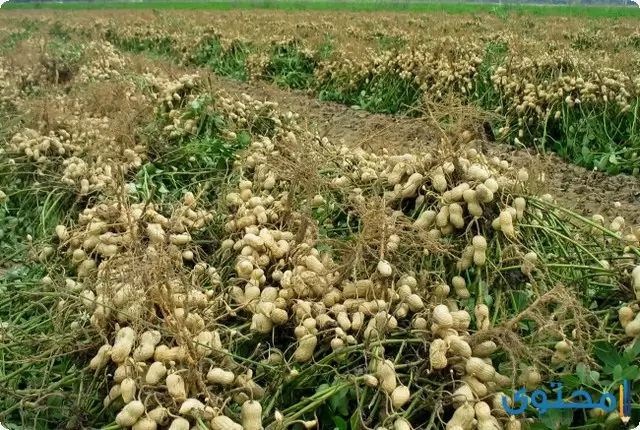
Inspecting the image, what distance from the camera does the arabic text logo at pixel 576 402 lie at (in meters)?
1.94

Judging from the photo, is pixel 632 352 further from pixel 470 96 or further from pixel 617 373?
pixel 470 96

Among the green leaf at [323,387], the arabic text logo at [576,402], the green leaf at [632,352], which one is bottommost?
the green leaf at [323,387]

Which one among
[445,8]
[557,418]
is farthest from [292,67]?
Answer: [445,8]

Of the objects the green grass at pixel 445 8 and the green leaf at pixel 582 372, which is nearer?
the green leaf at pixel 582 372

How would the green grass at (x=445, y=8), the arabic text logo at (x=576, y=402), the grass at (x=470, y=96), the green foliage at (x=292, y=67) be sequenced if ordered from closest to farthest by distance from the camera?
the arabic text logo at (x=576, y=402)
the grass at (x=470, y=96)
the green foliage at (x=292, y=67)
the green grass at (x=445, y=8)

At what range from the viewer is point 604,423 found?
A: 197 cm

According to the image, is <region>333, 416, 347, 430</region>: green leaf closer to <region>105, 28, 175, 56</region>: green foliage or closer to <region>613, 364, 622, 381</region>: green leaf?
<region>613, 364, 622, 381</region>: green leaf

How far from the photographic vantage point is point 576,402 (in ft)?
6.63

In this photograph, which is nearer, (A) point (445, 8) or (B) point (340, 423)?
(B) point (340, 423)

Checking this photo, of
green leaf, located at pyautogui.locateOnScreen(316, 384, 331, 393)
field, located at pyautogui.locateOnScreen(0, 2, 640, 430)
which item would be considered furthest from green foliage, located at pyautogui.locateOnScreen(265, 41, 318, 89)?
green leaf, located at pyautogui.locateOnScreen(316, 384, 331, 393)

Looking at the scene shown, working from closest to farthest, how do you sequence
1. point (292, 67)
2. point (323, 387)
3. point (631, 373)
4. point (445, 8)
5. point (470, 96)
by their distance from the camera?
point (631, 373)
point (323, 387)
point (470, 96)
point (292, 67)
point (445, 8)

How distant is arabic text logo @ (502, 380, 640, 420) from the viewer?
1.94 metres

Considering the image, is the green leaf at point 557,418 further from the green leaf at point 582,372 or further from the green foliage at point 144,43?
the green foliage at point 144,43

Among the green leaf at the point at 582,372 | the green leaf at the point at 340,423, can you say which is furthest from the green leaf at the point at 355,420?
the green leaf at the point at 582,372
